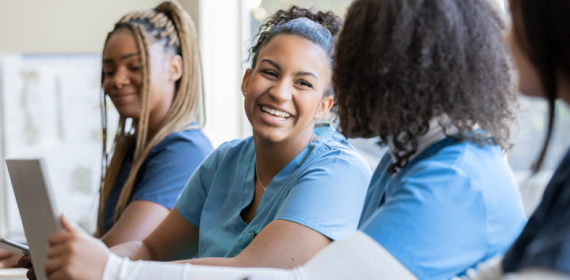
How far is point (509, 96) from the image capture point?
77cm

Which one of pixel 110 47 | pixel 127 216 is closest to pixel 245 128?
pixel 110 47

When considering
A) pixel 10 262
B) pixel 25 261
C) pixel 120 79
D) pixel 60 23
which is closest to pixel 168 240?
pixel 25 261

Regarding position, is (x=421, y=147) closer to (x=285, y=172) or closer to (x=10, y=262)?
(x=285, y=172)

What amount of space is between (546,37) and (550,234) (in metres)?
0.21

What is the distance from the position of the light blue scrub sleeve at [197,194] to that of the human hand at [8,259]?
51 cm

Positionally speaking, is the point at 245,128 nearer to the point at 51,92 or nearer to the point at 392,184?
the point at 51,92

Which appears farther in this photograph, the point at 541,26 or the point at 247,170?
the point at 247,170

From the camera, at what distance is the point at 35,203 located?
860mm

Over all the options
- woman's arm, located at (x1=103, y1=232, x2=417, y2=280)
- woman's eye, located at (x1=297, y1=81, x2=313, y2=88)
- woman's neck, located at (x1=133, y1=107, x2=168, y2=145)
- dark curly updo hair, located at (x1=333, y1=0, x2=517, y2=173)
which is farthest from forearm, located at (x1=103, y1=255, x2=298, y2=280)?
woman's neck, located at (x1=133, y1=107, x2=168, y2=145)

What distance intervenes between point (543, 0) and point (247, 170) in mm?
818

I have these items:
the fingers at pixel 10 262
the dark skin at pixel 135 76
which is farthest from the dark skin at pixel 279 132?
the dark skin at pixel 135 76

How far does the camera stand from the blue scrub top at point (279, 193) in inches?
38.1

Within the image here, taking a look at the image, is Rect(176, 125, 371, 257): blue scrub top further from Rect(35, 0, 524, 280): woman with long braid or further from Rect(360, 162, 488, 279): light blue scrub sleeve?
Rect(360, 162, 488, 279): light blue scrub sleeve

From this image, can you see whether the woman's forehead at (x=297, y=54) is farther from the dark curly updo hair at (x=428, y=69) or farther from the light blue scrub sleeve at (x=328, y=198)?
the dark curly updo hair at (x=428, y=69)
